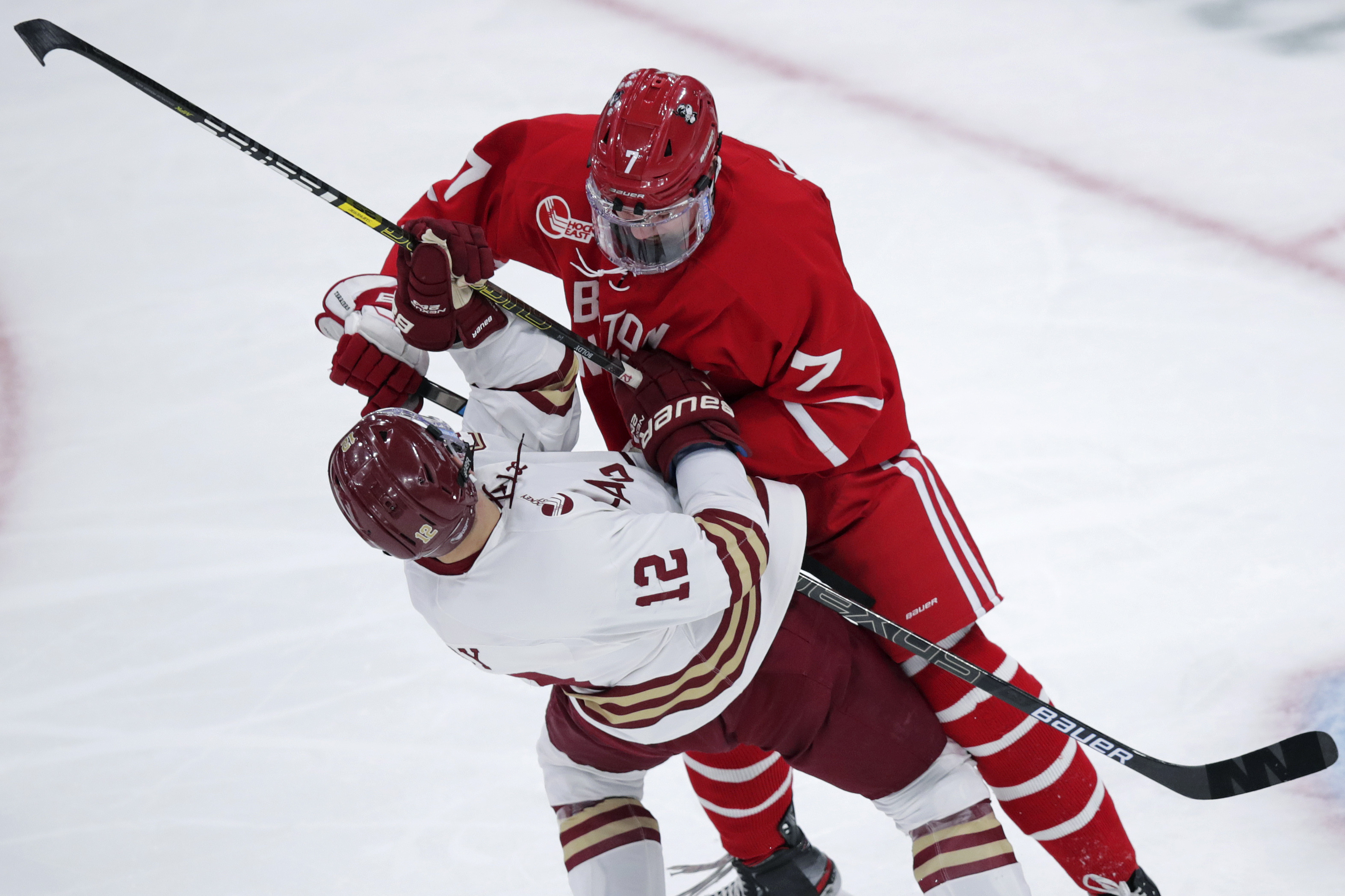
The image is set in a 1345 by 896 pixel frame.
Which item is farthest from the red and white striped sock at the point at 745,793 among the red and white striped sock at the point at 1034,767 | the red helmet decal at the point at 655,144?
the red helmet decal at the point at 655,144

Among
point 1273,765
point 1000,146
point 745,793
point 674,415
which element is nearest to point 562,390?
point 674,415

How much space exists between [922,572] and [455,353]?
89 cm

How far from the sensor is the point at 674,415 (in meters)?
2.02

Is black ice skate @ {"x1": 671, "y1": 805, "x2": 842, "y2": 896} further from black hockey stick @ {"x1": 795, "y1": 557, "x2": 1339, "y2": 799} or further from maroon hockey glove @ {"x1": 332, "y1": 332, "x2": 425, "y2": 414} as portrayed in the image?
maroon hockey glove @ {"x1": 332, "y1": 332, "x2": 425, "y2": 414}

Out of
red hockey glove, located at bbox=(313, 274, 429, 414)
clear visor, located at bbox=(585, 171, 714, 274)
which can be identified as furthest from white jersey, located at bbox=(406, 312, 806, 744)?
clear visor, located at bbox=(585, 171, 714, 274)

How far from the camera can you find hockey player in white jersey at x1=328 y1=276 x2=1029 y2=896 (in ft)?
5.84

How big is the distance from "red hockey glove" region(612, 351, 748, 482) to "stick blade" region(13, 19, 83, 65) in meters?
1.00

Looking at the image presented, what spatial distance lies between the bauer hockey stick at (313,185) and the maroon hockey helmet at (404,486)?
426mm

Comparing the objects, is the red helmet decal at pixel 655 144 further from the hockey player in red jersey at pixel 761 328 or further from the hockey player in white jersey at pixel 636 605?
the hockey player in white jersey at pixel 636 605

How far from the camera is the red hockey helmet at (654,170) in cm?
195

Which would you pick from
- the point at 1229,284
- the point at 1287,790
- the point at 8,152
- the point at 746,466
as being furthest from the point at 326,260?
the point at 1287,790

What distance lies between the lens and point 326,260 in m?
4.40

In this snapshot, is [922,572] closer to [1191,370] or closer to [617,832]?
[617,832]

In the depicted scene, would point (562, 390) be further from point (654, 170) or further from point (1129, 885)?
point (1129, 885)
